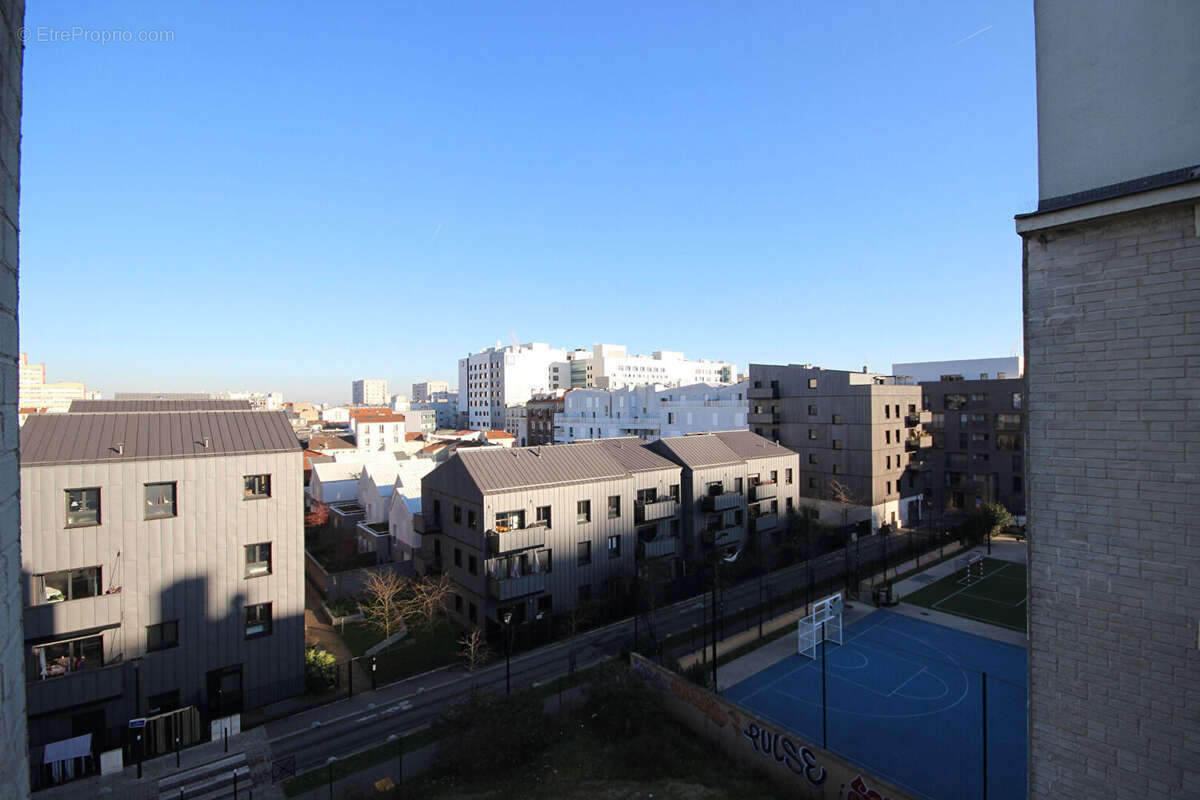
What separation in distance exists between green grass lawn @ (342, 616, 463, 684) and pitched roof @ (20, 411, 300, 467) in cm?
993

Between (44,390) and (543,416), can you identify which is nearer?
(543,416)

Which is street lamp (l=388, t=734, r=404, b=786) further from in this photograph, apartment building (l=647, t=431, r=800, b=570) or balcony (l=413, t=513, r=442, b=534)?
apartment building (l=647, t=431, r=800, b=570)

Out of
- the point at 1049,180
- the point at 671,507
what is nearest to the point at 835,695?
the point at 671,507

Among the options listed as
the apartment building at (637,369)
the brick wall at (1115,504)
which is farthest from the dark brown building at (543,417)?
the brick wall at (1115,504)

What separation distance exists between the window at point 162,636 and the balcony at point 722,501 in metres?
26.4

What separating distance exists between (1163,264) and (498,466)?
25102 millimetres

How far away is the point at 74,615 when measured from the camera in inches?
733

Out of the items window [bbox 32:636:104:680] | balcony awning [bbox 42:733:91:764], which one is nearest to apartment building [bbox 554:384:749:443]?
window [bbox 32:636:104:680]

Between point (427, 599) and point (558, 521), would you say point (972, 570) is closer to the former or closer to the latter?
point (558, 521)

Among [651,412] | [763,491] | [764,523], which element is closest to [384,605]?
[764,523]

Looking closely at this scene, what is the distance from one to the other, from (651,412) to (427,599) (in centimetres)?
5278

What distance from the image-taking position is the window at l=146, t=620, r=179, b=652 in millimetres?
19906

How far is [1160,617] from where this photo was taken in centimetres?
842

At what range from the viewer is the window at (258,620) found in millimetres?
21625
